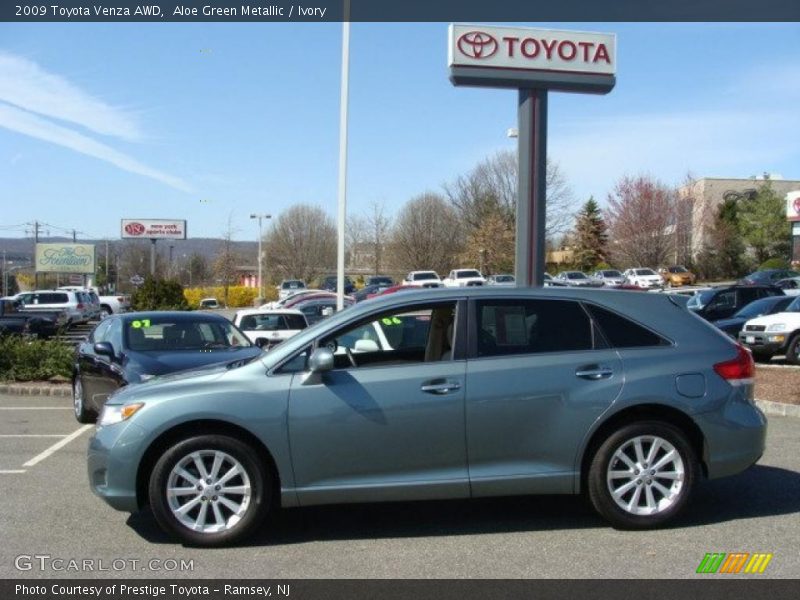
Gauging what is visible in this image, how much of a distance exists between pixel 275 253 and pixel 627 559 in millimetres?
72357

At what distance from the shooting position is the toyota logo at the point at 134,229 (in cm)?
7406

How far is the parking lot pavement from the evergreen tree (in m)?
64.8

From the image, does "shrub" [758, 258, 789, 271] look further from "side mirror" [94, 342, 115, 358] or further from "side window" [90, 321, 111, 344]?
"side mirror" [94, 342, 115, 358]

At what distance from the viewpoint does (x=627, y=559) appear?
5.09 meters

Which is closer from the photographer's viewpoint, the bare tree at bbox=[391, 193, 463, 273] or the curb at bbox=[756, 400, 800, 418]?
the curb at bbox=[756, 400, 800, 418]

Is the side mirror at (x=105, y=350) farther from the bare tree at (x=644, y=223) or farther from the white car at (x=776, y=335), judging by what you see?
the bare tree at (x=644, y=223)

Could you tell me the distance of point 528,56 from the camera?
1457 cm

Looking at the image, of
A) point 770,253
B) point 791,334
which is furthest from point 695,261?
point 791,334

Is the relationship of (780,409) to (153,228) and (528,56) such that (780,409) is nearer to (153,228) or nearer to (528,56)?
(528,56)

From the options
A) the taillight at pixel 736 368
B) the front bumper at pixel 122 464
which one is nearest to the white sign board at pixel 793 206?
the taillight at pixel 736 368

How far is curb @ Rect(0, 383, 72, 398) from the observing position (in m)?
13.4

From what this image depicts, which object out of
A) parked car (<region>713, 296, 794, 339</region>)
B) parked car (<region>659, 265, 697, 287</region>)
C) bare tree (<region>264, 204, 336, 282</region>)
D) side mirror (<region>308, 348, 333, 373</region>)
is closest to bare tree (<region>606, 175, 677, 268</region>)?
parked car (<region>659, 265, 697, 287</region>)

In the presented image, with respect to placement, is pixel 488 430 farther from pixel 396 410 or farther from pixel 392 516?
pixel 392 516
